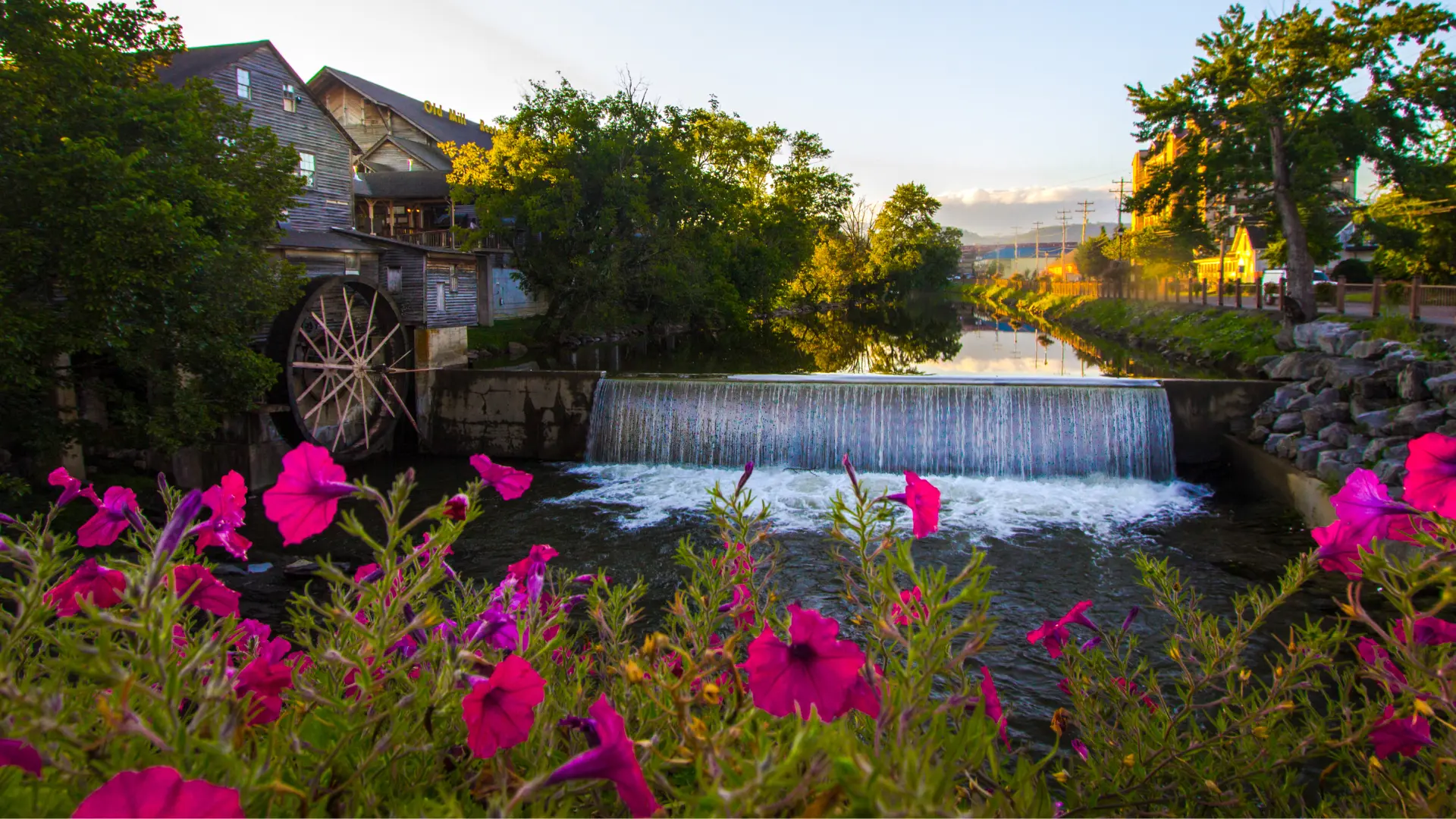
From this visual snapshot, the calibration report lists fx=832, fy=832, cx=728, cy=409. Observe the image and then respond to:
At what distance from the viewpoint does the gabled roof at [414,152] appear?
131 ft

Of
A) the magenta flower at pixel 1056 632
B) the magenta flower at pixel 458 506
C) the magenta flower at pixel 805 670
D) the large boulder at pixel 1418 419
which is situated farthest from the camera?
the large boulder at pixel 1418 419

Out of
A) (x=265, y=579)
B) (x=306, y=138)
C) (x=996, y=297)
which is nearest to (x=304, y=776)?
(x=265, y=579)

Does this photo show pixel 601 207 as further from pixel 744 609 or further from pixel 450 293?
pixel 744 609

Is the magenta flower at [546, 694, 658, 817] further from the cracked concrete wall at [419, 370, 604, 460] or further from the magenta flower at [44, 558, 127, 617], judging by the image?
the cracked concrete wall at [419, 370, 604, 460]

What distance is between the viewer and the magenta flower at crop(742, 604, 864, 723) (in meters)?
1.35

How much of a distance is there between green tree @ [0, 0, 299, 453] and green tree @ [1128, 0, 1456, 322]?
77.8 ft

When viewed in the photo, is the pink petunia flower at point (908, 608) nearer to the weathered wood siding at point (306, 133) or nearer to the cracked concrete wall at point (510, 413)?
the cracked concrete wall at point (510, 413)

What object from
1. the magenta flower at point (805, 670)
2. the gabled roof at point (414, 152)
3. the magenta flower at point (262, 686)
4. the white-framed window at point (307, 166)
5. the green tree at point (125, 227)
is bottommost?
the magenta flower at point (262, 686)

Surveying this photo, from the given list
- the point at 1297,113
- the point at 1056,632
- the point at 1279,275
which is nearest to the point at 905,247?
Answer: the point at 1279,275

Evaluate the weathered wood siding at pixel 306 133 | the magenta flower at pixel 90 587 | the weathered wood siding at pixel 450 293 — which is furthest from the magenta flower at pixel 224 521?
the weathered wood siding at pixel 306 133

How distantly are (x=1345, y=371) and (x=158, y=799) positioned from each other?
16.8m

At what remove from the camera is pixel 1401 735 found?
1949mm

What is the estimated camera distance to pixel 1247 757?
2395 mm

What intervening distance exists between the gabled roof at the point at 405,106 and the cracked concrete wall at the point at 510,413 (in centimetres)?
2670
